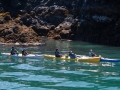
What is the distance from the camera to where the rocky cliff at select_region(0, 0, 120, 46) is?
194 ft

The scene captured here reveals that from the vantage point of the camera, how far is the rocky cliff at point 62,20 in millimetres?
59250

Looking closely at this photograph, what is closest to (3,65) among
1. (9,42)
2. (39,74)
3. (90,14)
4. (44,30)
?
(39,74)

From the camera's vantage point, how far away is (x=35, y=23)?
259ft

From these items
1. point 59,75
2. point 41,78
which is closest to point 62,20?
point 59,75

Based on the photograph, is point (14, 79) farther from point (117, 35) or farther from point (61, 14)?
point (61, 14)

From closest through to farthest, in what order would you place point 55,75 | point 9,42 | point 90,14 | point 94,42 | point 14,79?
point 14,79, point 55,75, point 9,42, point 94,42, point 90,14

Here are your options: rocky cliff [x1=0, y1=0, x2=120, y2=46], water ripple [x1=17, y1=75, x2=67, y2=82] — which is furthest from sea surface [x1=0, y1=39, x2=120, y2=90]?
rocky cliff [x1=0, y1=0, x2=120, y2=46]

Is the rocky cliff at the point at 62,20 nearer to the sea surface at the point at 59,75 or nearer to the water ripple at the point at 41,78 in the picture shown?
the sea surface at the point at 59,75

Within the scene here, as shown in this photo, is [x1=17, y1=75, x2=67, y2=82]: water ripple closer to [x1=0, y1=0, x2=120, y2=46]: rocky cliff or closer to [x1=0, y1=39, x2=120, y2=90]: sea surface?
[x1=0, y1=39, x2=120, y2=90]: sea surface

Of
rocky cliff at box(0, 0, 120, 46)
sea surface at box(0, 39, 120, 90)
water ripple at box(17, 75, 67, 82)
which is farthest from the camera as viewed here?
rocky cliff at box(0, 0, 120, 46)

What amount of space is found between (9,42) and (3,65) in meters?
22.8

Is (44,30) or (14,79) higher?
(44,30)

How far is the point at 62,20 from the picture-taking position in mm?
79312

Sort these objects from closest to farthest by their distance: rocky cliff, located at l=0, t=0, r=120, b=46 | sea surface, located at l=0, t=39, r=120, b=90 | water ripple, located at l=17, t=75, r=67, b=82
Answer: sea surface, located at l=0, t=39, r=120, b=90 → water ripple, located at l=17, t=75, r=67, b=82 → rocky cliff, located at l=0, t=0, r=120, b=46
